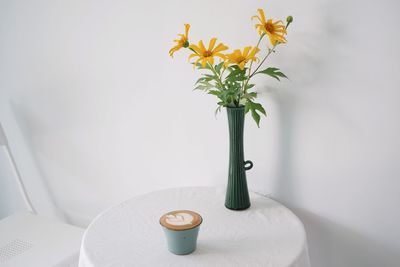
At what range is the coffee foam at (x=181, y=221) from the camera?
0.80m

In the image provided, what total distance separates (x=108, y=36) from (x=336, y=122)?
836mm

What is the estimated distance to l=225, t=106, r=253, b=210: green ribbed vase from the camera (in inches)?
37.9

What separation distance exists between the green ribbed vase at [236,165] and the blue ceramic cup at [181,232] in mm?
194

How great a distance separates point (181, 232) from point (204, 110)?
49cm

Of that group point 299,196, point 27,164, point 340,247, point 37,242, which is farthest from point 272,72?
point 27,164

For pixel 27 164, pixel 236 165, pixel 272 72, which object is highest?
pixel 272 72

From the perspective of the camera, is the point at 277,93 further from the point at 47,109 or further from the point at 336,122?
the point at 47,109

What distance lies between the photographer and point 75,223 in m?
1.71

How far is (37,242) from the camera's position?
1338 millimetres

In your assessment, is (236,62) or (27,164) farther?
(27,164)

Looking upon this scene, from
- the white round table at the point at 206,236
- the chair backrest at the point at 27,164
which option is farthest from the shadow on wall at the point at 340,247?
the chair backrest at the point at 27,164

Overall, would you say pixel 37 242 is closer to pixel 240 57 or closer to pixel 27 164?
pixel 27 164

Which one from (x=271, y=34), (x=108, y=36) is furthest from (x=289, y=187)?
(x=108, y=36)

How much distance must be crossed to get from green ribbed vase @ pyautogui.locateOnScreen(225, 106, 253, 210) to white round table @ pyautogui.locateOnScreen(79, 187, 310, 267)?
0.03m
